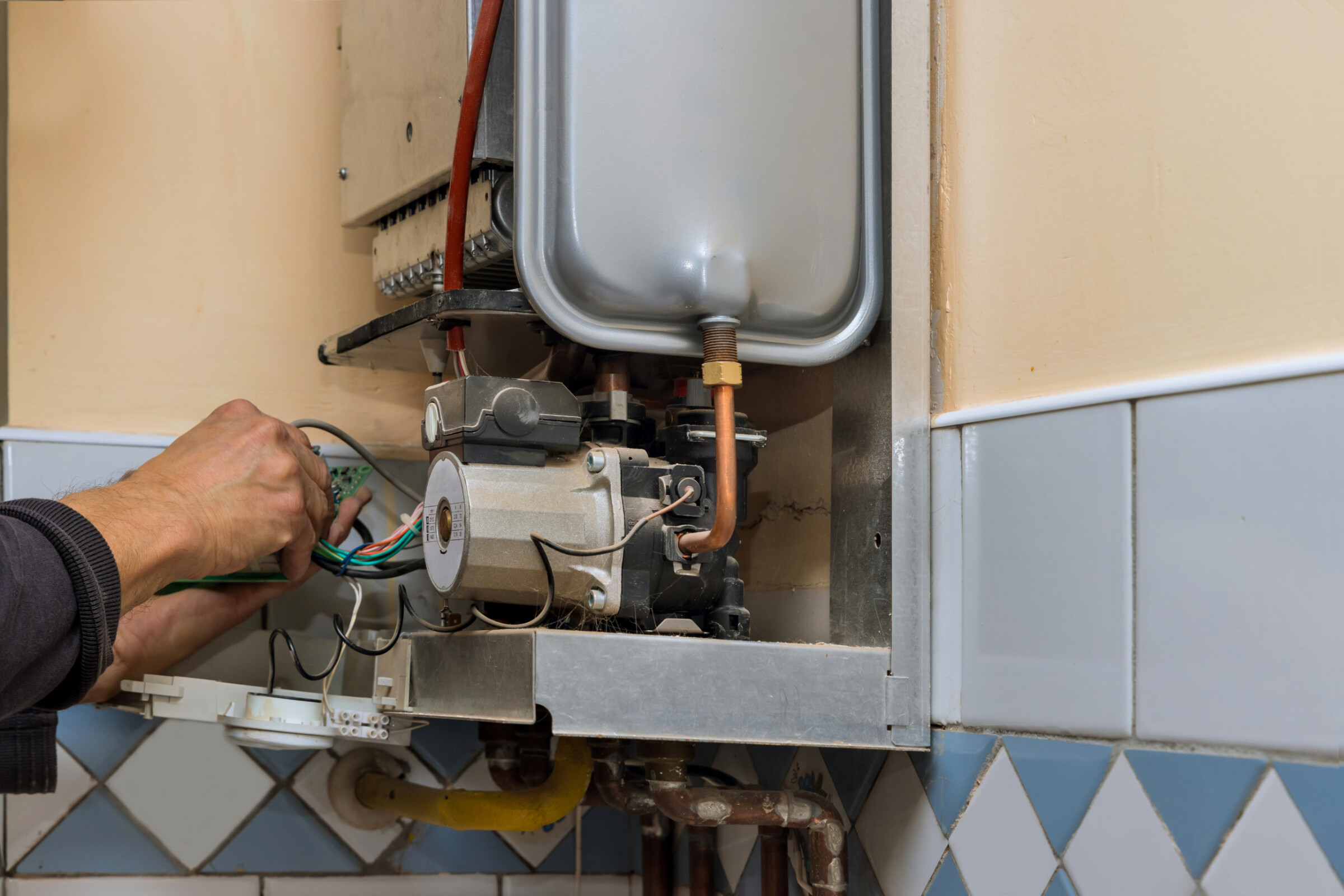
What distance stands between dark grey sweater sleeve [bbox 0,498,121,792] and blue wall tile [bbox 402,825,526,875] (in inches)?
24.6

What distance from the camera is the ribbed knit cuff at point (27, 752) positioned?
0.99 metres

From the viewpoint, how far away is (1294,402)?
24.4 inches

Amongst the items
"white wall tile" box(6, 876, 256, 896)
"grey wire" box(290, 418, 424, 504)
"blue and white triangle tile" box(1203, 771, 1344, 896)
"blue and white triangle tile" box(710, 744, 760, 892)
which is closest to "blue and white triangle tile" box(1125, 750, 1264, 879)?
"blue and white triangle tile" box(1203, 771, 1344, 896)

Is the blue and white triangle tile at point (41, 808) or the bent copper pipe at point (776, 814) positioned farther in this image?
the blue and white triangle tile at point (41, 808)

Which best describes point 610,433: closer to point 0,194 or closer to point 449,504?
point 449,504

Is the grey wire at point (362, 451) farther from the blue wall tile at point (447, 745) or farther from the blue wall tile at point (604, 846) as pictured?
the blue wall tile at point (604, 846)

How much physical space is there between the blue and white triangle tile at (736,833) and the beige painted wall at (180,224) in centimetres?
52

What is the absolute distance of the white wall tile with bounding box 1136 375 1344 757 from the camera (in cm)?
60

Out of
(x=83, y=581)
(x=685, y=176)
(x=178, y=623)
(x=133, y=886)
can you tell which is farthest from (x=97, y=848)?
(x=685, y=176)

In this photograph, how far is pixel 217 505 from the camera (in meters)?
0.91

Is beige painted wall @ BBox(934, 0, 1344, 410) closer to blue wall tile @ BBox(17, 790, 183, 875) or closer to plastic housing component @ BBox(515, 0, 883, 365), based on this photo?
plastic housing component @ BBox(515, 0, 883, 365)

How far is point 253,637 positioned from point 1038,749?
0.79m

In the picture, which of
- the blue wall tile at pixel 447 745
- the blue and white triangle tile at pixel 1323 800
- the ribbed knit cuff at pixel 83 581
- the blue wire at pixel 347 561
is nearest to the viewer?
the blue and white triangle tile at pixel 1323 800

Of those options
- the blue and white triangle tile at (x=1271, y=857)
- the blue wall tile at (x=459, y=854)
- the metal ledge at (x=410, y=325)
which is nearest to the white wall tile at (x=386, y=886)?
the blue wall tile at (x=459, y=854)
